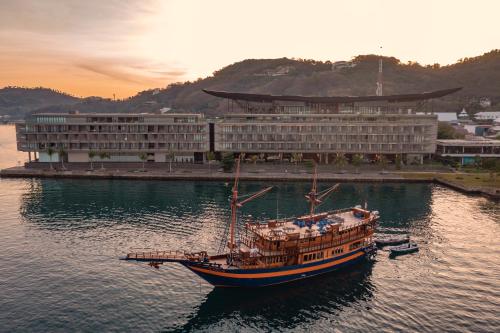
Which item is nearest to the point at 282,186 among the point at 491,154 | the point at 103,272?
the point at 103,272

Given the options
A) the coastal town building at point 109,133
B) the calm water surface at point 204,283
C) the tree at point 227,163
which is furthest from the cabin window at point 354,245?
the coastal town building at point 109,133

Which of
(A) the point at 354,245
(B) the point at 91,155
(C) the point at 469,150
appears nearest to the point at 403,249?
(A) the point at 354,245

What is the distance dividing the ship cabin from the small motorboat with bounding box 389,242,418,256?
15.6 feet

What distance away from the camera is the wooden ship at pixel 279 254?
50.3 meters

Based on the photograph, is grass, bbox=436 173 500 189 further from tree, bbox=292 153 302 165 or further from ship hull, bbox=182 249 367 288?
ship hull, bbox=182 249 367 288

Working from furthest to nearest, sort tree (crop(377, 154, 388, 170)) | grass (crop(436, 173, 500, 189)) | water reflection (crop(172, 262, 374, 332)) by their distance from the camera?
tree (crop(377, 154, 388, 170)) < grass (crop(436, 173, 500, 189)) < water reflection (crop(172, 262, 374, 332))

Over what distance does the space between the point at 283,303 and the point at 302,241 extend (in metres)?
9.83

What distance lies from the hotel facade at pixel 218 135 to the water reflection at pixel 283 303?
324 feet

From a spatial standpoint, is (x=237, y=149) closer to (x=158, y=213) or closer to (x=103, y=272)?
(x=158, y=213)

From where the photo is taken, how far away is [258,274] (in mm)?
51250

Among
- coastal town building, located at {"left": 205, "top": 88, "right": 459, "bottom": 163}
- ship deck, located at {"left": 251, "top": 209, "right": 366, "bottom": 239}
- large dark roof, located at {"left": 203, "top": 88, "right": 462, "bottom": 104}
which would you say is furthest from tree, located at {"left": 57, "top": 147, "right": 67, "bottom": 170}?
ship deck, located at {"left": 251, "top": 209, "right": 366, "bottom": 239}

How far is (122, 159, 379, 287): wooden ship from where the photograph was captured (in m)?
50.3

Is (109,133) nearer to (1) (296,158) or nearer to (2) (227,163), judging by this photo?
(2) (227,163)

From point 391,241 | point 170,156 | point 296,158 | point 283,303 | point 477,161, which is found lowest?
point 283,303
